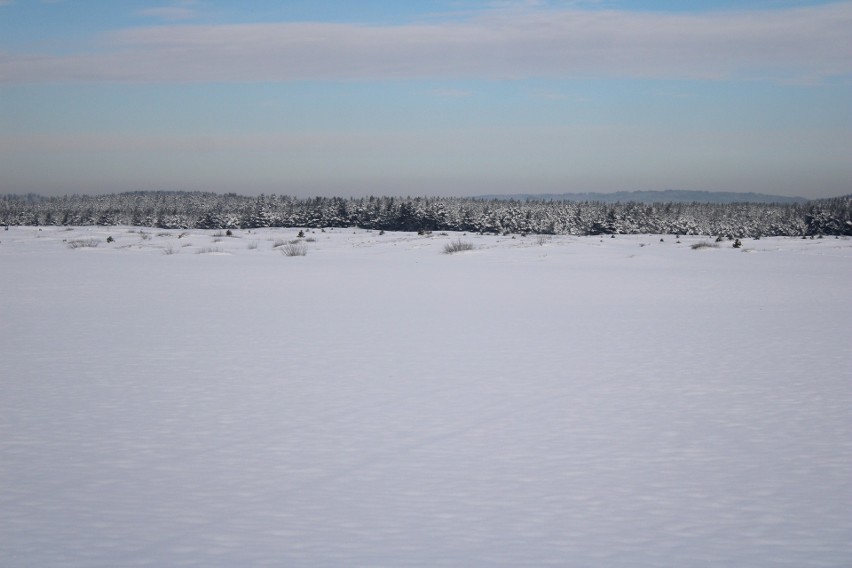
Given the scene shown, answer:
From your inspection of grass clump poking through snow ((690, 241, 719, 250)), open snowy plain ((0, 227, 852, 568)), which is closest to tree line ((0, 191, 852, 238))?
grass clump poking through snow ((690, 241, 719, 250))

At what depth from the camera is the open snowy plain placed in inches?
170

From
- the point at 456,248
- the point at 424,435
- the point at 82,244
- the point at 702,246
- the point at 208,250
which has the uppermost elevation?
the point at 702,246

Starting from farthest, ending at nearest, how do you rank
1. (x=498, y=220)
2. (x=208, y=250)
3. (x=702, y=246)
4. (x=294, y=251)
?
(x=498, y=220) → (x=702, y=246) → (x=208, y=250) → (x=294, y=251)

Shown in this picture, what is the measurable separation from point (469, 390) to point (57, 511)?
4.50 metres

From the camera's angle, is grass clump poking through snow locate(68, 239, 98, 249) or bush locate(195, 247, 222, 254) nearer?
bush locate(195, 247, 222, 254)

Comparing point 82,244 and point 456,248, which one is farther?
point 82,244

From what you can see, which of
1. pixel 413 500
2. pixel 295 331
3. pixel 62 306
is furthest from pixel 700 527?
pixel 62 306

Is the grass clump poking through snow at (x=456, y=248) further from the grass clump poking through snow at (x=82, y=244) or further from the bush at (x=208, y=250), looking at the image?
the grass clump poking through snow at (x=82, y=244)

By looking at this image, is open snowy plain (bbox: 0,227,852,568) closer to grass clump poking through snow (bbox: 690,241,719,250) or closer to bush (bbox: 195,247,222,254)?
bush (bbox: 195,247,222,254)

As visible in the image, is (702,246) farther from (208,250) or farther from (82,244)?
(82,244)

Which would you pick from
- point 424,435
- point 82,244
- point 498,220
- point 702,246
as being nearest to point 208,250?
point 82,244

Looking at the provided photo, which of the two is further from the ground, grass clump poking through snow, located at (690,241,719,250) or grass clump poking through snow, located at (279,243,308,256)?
grass clump poking through snow, located at (690,241,719,250)

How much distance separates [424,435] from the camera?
6438 millimetres

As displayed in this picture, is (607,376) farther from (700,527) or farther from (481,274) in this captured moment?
(481,274)
